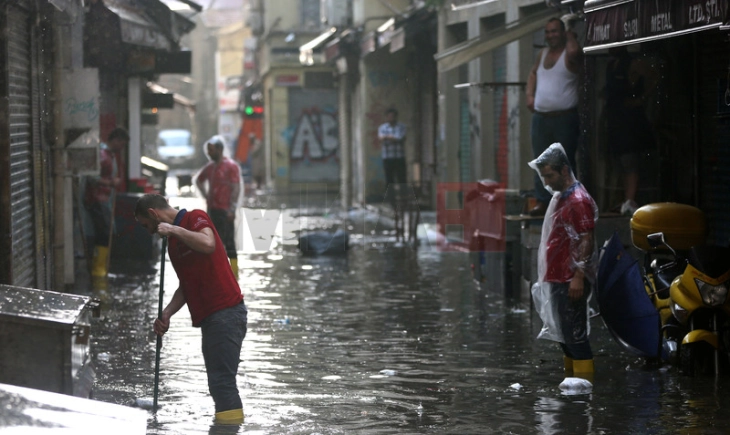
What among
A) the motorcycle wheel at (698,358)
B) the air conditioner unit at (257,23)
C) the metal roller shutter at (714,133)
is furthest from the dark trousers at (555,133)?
the air conditioner unit at (257,23)

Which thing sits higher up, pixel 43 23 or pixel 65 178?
pixel 43 23

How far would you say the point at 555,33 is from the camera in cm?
1238

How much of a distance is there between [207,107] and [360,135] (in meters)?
62.0

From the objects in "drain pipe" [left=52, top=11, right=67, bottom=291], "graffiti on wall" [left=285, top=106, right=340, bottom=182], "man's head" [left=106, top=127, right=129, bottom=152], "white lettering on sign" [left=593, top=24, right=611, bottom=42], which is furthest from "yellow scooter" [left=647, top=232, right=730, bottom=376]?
"graffiti on wall" [left=285, top=106, right=340, bottom=182]

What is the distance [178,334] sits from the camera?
1147 cm

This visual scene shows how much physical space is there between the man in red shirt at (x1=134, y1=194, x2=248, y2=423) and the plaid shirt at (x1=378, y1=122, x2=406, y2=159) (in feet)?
62.6

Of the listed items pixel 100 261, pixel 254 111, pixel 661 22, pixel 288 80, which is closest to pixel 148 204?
pixel 661 22

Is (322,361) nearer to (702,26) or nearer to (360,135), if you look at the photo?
(702,26)

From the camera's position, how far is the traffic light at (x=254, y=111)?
167 ft

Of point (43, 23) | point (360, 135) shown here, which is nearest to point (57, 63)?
point (43, 23)

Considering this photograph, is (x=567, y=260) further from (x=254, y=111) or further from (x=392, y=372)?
(x=254, y=111)

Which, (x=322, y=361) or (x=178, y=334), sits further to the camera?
(x=178, y=334)

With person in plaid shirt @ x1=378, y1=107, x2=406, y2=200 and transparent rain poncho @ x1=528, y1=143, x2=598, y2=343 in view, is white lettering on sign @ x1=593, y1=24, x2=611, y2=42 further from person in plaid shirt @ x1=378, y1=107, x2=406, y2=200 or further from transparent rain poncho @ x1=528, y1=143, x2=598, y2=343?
person in plaid shirt @ x1=378, y1=107, x2=406, y2=200

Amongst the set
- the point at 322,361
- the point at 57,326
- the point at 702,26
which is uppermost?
the point at 702,26
